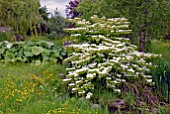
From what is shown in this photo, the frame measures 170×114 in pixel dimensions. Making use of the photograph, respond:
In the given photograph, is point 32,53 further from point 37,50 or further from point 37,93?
point 37,93

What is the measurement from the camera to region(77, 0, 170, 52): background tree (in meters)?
6.97

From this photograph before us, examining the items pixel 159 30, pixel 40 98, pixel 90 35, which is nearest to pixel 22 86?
pixel 40 98

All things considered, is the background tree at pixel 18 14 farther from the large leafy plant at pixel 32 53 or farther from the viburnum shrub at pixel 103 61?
the viburnum shrub at pixel 103 61

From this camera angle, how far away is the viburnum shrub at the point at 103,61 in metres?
5.86

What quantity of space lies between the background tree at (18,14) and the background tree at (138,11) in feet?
8.96

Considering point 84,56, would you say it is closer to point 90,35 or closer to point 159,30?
point 90,35

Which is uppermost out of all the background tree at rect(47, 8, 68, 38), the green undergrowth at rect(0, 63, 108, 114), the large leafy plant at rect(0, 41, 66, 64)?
the background tree at rect(47, 8, 68, 38)

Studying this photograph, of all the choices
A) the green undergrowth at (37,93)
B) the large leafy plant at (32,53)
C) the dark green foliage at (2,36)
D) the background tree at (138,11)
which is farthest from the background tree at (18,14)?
the background tree at (138,11)

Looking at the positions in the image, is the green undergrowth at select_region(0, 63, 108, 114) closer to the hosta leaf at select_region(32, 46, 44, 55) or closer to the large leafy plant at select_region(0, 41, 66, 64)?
the large leafy plant at select_region(0, 41, 66, 64)

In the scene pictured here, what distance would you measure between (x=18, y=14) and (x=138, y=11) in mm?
4281

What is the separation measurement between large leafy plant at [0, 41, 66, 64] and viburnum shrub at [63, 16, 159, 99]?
78.9 inches

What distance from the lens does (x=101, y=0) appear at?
7238 mm

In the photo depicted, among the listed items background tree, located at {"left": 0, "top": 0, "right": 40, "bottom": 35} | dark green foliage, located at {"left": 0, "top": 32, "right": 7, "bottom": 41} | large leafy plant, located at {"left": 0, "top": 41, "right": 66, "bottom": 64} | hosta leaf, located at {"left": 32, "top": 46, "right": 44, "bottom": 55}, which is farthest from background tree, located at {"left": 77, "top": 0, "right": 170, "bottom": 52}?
dark green foliage, located at {"left": 0, "top": 32, "right": 7, "bottom": 41}

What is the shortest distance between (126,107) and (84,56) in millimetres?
1282
